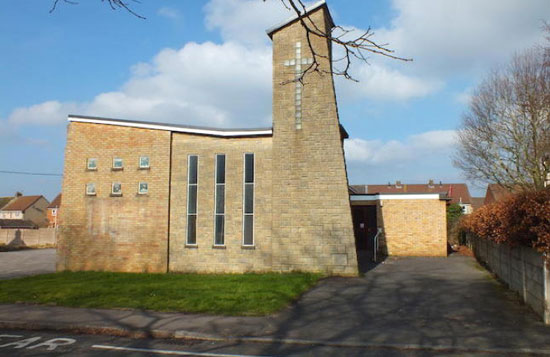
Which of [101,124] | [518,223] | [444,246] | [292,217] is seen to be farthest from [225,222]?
[444,246]

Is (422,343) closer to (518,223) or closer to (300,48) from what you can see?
(518,223)

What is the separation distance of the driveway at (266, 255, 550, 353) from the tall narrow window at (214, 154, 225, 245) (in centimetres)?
455

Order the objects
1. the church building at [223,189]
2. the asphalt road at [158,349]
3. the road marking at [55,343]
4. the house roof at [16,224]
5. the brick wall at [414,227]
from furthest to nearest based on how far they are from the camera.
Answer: the house roof at [16,224] < the brick wall at [414,227] < the church building at [223,189] < the road marking at [55,343] < the asphalt road at [158,349]

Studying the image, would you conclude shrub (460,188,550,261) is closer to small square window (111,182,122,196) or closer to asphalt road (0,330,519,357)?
asphalt road (0,330,519,357)

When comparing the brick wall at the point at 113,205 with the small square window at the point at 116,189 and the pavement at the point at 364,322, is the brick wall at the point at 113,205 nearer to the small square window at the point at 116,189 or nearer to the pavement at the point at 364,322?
the small square window at the point at 116,189

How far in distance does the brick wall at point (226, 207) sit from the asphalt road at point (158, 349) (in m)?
7.88

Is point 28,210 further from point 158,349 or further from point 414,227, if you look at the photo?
point 158,349

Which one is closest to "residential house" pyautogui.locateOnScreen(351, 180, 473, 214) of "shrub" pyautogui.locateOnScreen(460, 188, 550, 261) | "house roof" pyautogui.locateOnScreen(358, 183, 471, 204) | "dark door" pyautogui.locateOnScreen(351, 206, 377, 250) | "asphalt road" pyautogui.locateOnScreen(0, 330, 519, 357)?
"house roof" pyautogui.locateOnScreen(358, 183, 471, 204)

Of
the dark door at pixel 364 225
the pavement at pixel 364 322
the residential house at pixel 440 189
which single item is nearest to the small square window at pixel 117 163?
the pavement at pixel 364 322

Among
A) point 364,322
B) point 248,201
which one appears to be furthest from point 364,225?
point 364,322

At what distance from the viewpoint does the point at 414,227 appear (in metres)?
23.4

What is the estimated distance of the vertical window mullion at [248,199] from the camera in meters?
16.1

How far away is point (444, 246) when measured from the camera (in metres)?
22.9

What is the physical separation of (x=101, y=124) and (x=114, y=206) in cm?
335
